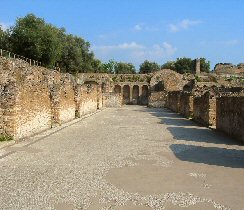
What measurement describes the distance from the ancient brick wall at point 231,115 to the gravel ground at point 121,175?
40.9 inches

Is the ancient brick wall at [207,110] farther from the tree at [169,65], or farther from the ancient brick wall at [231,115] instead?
the tree at [169,65]

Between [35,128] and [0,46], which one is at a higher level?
[0,46]

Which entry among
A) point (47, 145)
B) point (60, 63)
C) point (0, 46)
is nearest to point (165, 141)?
point (47, 145)

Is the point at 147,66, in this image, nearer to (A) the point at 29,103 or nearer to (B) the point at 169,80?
(B) the point at 169,80

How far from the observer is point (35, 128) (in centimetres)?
1574

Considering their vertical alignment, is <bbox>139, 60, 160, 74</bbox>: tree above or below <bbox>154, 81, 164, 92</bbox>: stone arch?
above

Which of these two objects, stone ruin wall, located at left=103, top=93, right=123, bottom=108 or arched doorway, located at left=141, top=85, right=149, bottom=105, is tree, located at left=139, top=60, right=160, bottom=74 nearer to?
arched doorway, located at left=141, top=85, right=149, bottom=105

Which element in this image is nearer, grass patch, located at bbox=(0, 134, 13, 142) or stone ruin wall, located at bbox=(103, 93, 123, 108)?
grass patch, located at bbox=(0, 134, 13, 142)

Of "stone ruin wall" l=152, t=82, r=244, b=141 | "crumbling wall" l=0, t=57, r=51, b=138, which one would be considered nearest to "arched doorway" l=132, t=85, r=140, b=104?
"stone ruin wall" l=152, t=82, r=244, b=141

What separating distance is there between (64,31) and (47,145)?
229 ft

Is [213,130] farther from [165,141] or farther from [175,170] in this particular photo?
[175,170]

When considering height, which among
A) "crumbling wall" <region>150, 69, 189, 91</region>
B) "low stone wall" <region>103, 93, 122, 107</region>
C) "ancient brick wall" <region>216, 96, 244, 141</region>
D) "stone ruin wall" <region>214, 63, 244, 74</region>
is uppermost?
"stone ruin wall" <region>214, 63, 244, 74</region>

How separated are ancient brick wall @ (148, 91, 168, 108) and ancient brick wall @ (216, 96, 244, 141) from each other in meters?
32.7

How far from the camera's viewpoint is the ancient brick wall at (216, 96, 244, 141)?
1432 centimetres
